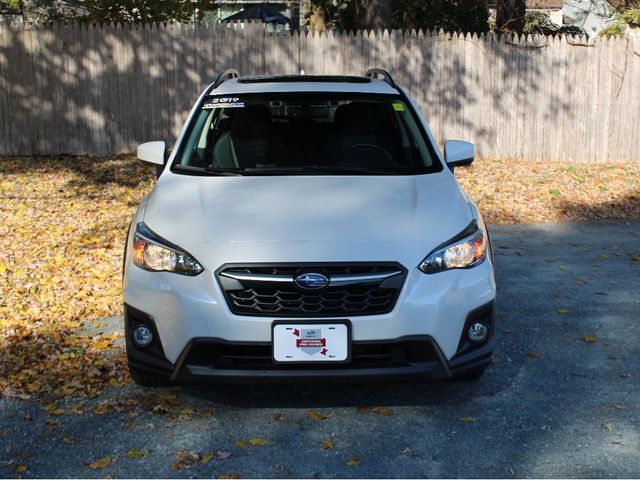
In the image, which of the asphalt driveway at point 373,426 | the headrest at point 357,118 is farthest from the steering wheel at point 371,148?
the asphalt driveway at point 373,426

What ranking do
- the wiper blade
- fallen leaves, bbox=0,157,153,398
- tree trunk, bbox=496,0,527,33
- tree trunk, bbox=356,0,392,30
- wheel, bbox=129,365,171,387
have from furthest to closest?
tree trunk, bbox=496,0,527,33, tree trunk, bbox=356,0,392,30, fallen leaves, bbox=0,157,153,398, the wiper blade, wheel, bbox=129,365,171,387

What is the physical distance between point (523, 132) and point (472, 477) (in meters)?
11.5

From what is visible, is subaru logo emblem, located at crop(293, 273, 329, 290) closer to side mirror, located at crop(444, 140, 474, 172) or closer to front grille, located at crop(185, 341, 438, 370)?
front grille, located at crop(185, 341, 438, 370)

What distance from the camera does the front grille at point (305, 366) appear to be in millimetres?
4332

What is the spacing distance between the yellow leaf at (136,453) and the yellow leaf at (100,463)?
0.33 feet

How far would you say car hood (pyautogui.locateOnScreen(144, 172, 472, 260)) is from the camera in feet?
14.6

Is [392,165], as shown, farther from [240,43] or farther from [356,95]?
[240,43]

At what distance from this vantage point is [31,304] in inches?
279

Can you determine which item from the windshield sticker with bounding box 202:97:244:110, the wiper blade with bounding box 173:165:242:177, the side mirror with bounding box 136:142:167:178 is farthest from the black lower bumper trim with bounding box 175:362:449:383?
the windshield sticker with bounding box 202:97:244:110

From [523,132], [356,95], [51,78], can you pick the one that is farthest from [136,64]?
[356,95]

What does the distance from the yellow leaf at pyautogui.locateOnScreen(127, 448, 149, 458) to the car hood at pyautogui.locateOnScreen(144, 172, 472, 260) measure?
1009mm

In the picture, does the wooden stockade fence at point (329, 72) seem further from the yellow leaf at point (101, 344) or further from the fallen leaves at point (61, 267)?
the yellow leaf at point (101, 344)

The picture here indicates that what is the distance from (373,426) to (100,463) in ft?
4.44

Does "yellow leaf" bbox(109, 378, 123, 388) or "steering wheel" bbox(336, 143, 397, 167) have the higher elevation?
"steering wheel" bbox(336, 143, 397, 167)
